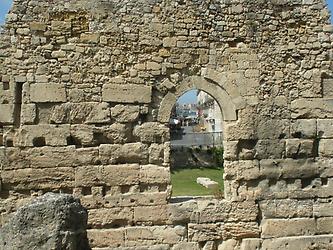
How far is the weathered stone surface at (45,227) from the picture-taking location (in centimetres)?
555

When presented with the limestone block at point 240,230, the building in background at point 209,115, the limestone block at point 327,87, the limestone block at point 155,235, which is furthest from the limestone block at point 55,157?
the building in background at point 209,115

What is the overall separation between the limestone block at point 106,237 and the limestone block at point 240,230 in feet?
5.89

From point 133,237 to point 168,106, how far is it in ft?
7.53

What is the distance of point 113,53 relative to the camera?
348 inches

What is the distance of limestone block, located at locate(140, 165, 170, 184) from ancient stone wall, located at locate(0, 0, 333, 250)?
17 mm

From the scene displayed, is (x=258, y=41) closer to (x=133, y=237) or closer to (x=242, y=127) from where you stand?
(x=242, y=127)

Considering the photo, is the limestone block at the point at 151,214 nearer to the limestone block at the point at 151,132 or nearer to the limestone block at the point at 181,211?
the limestone block at the point at 181,211

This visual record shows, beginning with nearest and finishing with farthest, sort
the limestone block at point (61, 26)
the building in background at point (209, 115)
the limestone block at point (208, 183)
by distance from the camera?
1. the limestone block at point (61, 26)
2. the limestone block at point (208, 183)
3. the building in background at point (209, 115)

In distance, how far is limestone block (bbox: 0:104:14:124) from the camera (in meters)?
8.53

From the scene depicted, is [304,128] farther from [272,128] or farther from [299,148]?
[272,128]

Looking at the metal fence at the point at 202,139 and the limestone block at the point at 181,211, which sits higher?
the metal fence at the point at 202,139

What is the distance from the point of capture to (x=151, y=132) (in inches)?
352

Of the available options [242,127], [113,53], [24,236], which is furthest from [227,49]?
[24,236]

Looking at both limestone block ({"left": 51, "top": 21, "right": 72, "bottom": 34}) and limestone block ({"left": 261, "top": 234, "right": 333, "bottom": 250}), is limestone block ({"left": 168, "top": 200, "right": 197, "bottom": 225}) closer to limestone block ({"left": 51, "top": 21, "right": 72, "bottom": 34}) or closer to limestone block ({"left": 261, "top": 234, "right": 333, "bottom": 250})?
limestone block ({"left": 261, "top": 234, "right": 333, "bottom": 250})
